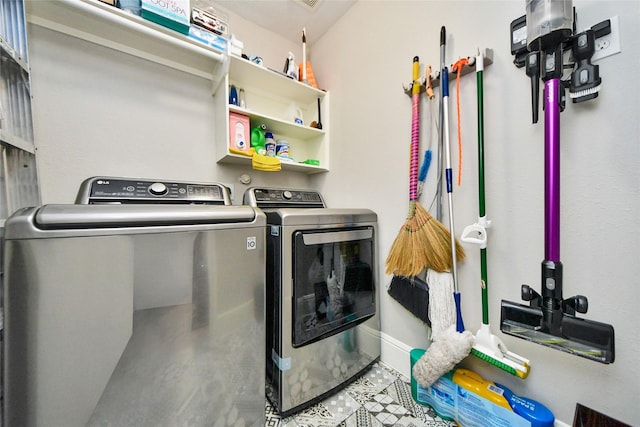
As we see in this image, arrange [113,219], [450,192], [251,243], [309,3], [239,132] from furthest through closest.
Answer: [309,3] < [239,132] < [450,192] < [251,243] < [113,219]

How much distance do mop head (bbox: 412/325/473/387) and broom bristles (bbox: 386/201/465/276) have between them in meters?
0.26

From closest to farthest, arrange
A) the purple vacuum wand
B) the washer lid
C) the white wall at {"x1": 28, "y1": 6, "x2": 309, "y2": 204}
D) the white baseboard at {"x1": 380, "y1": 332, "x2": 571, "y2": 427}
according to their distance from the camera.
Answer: the washer lid → the purple vacuum wand → the white wall at {"x1": 28, "y1": 6, "x2": 309, "y2": 204} → the white baseboard at {"x1": 380, "y1": 332, "x2": 571, "y2": 427}

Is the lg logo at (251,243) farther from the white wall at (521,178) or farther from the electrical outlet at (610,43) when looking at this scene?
the electrical outlet at (610,43)

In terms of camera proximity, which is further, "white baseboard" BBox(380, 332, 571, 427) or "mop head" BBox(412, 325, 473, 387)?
"white baseboard" BBox(380, 332, 571, 427)

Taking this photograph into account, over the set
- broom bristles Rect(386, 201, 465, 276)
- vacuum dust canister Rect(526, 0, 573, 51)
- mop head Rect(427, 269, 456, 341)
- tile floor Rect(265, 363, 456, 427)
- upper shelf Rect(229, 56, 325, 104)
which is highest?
upper shelf Rect(229, 56, 325, 104)

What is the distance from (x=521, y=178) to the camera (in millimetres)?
925

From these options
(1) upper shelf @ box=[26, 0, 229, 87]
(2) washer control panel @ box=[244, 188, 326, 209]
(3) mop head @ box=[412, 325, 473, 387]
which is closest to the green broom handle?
(3) mop head @ box=[412, 325, 473, 387]

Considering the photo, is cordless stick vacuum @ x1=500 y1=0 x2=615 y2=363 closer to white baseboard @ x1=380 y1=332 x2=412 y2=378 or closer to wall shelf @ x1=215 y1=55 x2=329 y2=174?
white baseboard @ x1=380 y1=332 x2=412 y2=378

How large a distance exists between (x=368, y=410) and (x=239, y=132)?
62.7 inches

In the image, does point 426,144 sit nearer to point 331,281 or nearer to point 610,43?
point 610,43

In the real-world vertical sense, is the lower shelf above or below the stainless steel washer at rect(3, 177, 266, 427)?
above

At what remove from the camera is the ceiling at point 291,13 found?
1583mm

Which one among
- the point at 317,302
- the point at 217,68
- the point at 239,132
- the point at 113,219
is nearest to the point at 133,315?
the point at 113,219

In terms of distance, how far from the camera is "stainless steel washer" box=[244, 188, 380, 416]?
1.03 m
